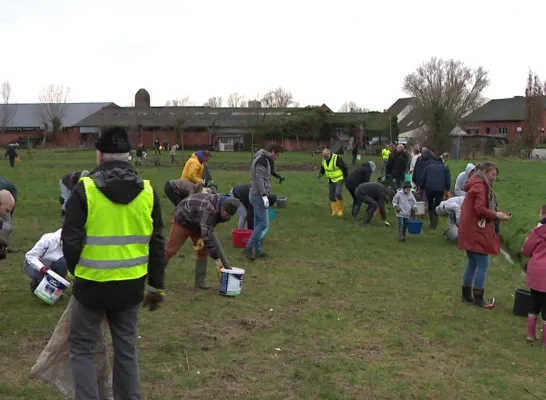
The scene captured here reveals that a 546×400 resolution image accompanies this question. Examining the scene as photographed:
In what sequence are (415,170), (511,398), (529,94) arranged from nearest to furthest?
(511,398)
(415,170)
(529,94)

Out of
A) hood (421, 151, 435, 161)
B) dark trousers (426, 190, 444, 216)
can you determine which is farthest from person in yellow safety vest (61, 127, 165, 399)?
hood (421, 151, 435, 161)

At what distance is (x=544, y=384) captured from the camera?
17.4ft

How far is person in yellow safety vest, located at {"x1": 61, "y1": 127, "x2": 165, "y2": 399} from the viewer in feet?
12.4

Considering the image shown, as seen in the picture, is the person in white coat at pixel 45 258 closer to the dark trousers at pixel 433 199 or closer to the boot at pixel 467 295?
the boot at pixel 467 295

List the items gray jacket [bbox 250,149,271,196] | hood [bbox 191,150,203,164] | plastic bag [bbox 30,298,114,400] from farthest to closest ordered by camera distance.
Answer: hood [bbox 191,150,203,164] < gray jacket [bbox 250,149,271,196] < plastic bag [bbox 30,298,114,400]

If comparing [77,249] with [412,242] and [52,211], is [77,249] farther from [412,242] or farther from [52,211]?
[52,211]

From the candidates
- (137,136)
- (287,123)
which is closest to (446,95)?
(287,123)

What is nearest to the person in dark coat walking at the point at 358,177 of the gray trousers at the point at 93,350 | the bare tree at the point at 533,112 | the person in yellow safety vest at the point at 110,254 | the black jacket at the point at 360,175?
the black jacket at the point at 360,175

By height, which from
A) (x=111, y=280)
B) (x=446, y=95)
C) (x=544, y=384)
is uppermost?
(x=446, y=95)

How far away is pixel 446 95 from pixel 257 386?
60.5 metres

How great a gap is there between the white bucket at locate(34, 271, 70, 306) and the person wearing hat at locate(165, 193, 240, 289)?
48.2 inches

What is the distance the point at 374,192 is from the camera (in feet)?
45.8

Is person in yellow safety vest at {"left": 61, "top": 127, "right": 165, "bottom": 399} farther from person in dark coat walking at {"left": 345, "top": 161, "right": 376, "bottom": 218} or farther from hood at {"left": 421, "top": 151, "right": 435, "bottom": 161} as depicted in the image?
hood at {"left": 421, "top": 151, "right": 435, "bottom": 161}

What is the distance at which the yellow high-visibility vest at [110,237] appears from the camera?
3779 millimetres
